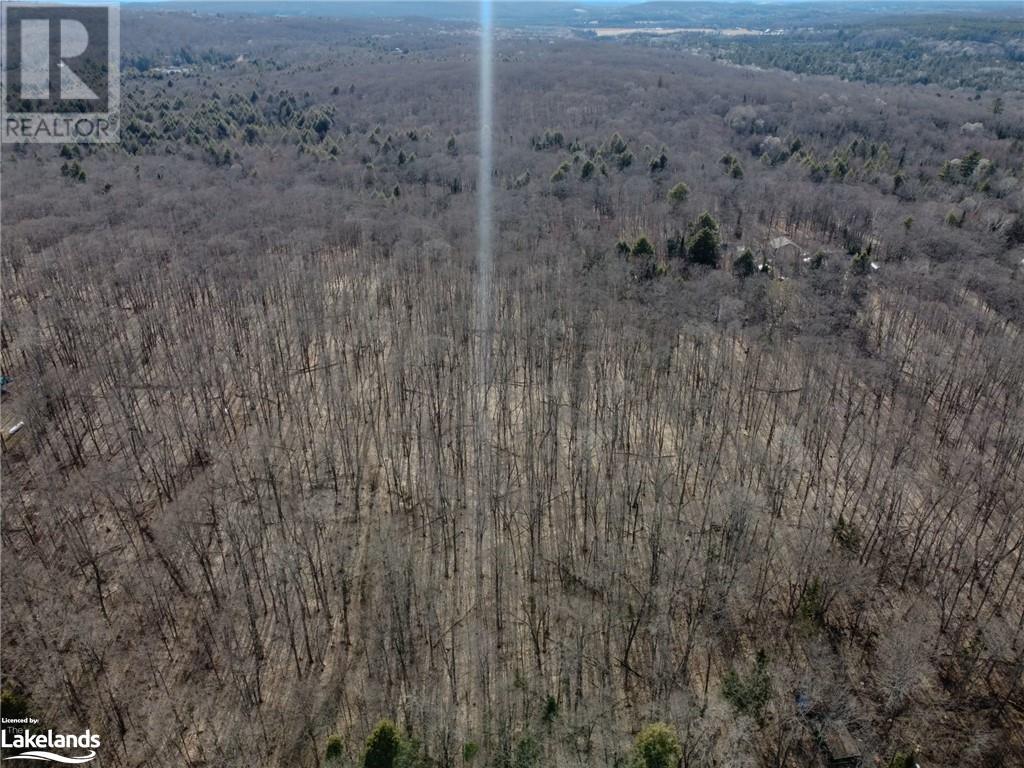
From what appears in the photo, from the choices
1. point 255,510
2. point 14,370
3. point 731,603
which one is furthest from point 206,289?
point 731,603

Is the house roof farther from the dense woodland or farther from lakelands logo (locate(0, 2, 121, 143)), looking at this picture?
lakelands logo (locate(0, 2, 121, 143))

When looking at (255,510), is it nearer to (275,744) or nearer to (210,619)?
(210,619)

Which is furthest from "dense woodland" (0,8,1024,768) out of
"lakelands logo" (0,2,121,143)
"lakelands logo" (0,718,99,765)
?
"lakelands logo" (0,2,121,143)

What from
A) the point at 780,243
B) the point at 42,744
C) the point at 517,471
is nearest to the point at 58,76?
Result: the point at 780,243

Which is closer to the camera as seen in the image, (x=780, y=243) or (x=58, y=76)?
(x=780, y=243)

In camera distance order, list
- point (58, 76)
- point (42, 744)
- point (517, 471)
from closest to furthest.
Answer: point (42, 744)
point (517, 471)
point (58, 76)

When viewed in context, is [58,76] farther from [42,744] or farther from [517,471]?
[42,744]
